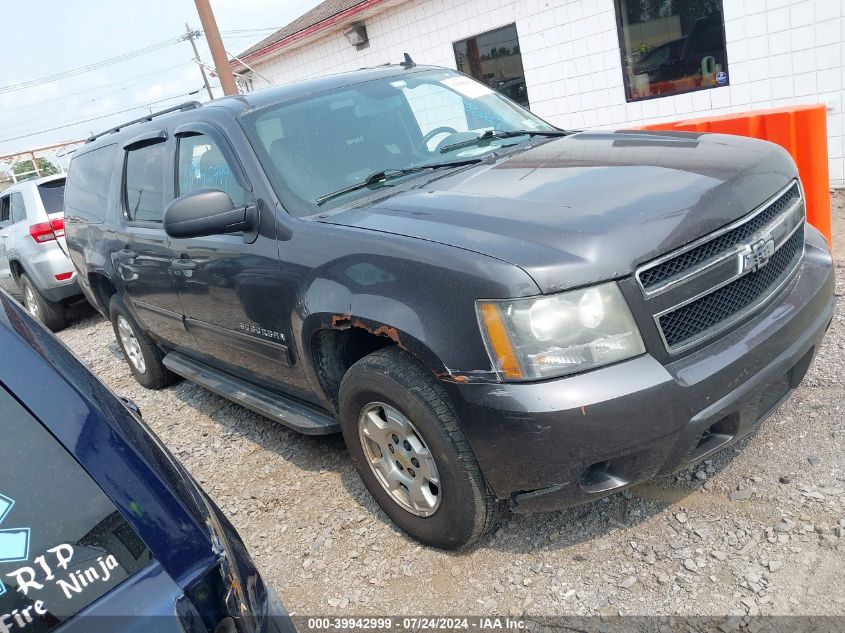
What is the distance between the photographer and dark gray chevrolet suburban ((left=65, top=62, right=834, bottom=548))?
7.43ft

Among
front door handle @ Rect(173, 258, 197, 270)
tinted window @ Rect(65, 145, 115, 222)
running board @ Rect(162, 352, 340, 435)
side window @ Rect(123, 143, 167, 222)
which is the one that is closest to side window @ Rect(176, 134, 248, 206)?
side window @ Rect(123, 143, 167, 222)

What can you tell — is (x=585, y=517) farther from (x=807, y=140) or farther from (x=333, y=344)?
(x=807, y=140)

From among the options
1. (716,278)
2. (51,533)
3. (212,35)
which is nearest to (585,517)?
(716,278)

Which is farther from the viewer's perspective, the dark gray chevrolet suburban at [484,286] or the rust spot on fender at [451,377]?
the rust spot on fender at [451,377]

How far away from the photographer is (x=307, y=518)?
11.2ft

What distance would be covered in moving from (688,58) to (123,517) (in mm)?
8706

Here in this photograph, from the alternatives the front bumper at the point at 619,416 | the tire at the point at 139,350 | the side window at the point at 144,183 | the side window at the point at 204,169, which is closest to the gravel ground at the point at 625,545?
the front bumper at the point at 619,416

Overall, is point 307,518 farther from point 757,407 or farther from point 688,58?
point 688,58

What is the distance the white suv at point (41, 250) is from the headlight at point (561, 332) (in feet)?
23.4

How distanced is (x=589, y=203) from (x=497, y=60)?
29.7ft

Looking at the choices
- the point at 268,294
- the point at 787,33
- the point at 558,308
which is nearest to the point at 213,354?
the point at 268,294

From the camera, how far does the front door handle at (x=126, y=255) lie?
4.63 m

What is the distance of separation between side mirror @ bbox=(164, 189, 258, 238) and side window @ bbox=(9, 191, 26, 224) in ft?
22.4

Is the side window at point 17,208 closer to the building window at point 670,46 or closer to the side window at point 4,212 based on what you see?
the side window at point 4,212
